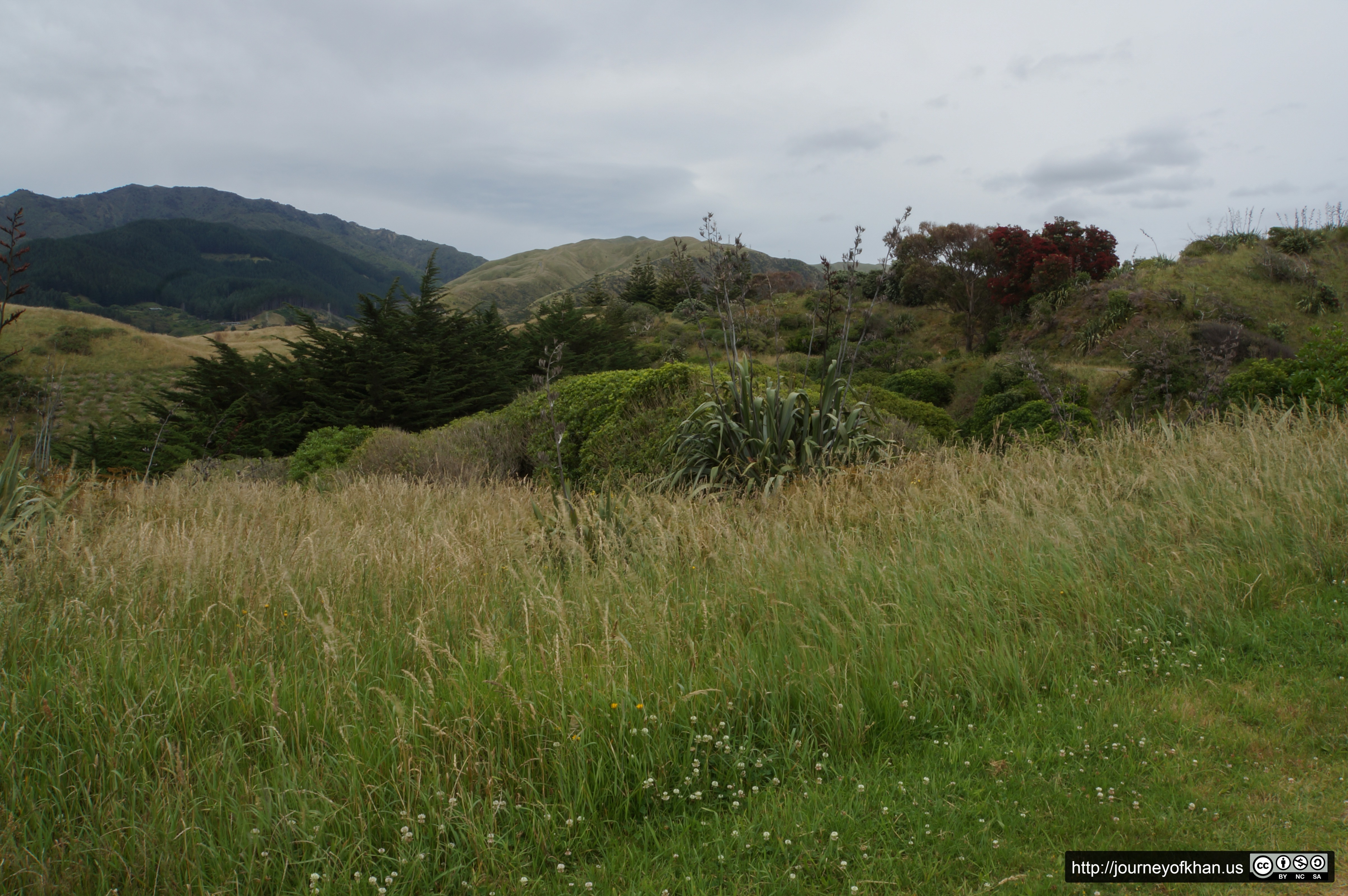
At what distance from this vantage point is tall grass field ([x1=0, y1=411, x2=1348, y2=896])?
223 centimetres

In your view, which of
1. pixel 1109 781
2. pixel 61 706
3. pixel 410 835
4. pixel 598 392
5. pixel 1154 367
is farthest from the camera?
pixel 1154 367

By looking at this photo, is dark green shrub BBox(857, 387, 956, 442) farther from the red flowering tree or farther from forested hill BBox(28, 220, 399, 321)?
forested hill BBox(28, 220, 399, 321)

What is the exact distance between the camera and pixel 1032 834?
2.30 metres

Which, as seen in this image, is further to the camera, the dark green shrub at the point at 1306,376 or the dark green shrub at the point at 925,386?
the dark green shrub at the point at 925,386

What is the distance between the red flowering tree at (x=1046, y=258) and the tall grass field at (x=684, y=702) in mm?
23711

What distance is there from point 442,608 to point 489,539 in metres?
1.10

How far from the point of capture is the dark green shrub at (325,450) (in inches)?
531

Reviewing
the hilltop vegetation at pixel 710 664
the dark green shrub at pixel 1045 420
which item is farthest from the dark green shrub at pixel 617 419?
the dark green shrub at pixel 1045 420

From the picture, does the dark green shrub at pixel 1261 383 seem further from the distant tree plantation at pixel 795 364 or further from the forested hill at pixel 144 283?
the forested hill at pixel 144 283

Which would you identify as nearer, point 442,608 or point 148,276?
point 442,608

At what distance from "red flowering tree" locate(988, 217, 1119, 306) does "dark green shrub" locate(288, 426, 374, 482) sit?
23.6m

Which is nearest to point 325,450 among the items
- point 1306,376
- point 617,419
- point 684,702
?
point 617,419

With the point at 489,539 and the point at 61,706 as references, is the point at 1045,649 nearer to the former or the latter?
the point at 489,539

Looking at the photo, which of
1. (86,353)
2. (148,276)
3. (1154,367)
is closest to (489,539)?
(1154,367)
